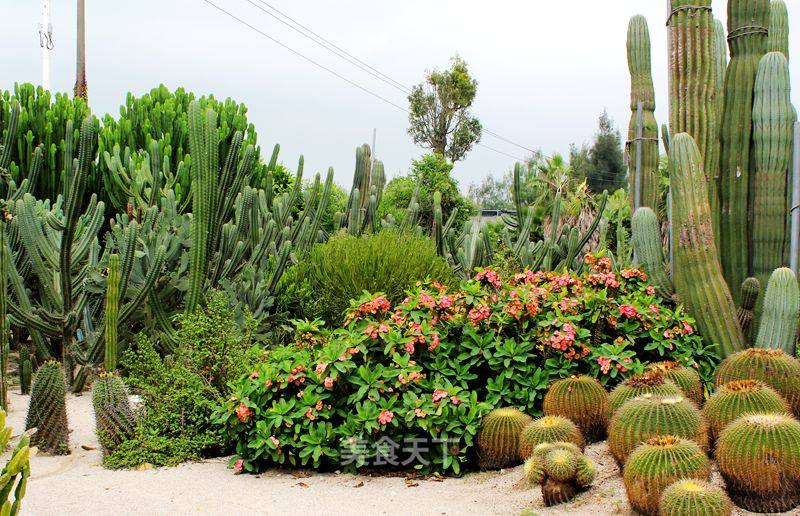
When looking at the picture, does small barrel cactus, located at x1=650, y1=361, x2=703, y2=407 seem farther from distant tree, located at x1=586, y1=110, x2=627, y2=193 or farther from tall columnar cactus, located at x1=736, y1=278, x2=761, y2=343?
distant tree, located at x1=586, y1=110, x2=627, y2=193

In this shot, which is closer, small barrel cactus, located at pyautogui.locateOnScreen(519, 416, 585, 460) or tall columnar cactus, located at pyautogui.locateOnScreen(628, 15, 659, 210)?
small barrel cactus, located at pyautogui.locateOnScreen(519, 416, 585, 460)

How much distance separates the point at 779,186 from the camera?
6.26 m

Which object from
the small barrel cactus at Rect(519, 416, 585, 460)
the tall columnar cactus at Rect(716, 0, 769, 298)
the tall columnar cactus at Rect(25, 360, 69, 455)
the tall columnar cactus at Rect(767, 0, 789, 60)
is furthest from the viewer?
the tall columnar cactus at Rect(767, 0, 789, 60)

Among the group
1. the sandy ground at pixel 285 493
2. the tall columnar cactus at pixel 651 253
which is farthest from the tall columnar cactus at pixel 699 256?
the sandy ground at pixel 285 493

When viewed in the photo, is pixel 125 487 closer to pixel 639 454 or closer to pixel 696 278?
pixel 639 454

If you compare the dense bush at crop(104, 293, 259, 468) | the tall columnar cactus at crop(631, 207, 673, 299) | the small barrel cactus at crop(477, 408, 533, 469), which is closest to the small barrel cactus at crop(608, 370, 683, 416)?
the small barrel cactus at crop(477, 408, 533, 469)

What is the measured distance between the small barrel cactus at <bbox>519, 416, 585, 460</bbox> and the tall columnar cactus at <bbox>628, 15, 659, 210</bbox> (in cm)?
354

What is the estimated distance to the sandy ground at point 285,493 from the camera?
4.42 m

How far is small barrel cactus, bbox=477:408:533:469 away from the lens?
505 cm

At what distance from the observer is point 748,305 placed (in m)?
6.06

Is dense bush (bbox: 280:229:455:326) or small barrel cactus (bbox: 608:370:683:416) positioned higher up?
dense bush (bbox: 280:229:455:326)

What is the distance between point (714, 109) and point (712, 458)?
3.18 m

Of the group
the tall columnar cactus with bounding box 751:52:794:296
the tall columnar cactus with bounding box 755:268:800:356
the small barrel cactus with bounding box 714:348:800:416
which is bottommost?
the small barrel cactus with bounding box 714:348:800:416

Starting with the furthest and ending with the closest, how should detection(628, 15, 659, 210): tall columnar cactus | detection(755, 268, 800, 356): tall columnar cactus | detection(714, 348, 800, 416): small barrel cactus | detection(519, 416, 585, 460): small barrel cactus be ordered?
detection(628, 15, 659, 210): tall columnar cactus < detection(755, 268, 800, 356): tall columnar cactus < detection(714, 348, 800, 416): small barrel cactus < detection(519, 416, 585, 460): small barrel cactus
